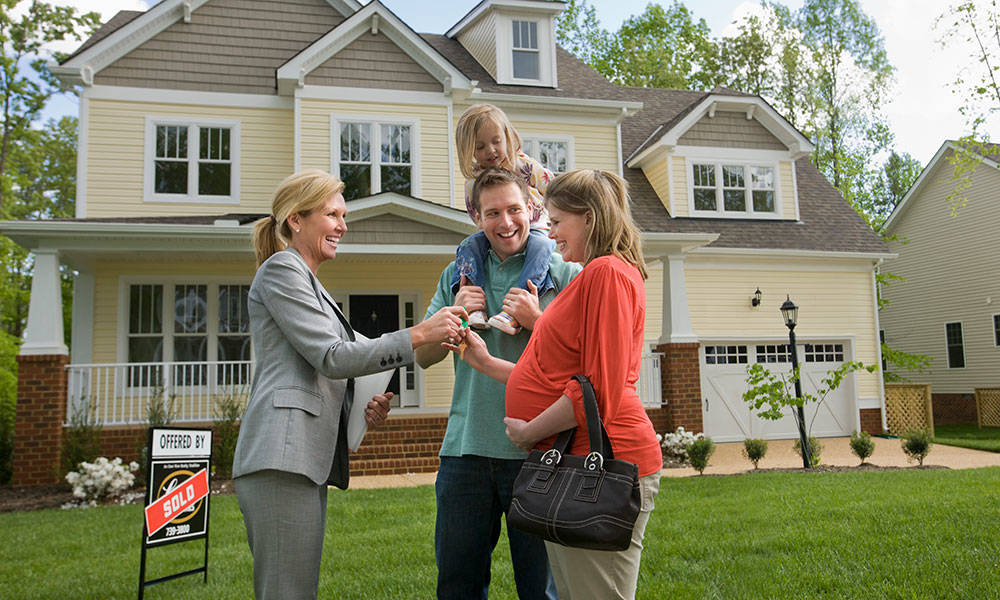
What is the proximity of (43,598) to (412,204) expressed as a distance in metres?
7.90

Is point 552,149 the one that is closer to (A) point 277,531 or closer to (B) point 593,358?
(B) point 593,358

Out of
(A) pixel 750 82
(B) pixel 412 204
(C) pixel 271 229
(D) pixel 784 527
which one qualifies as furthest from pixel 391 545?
(A) pixel 750 82

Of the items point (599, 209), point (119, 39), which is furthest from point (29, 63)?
point (599, 209)

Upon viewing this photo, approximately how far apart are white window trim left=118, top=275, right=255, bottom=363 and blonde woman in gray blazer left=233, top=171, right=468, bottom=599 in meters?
11.2

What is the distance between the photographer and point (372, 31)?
1376cm

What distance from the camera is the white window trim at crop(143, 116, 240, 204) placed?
13047 mm

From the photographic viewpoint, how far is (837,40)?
2702 centimetres

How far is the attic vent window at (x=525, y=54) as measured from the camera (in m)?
15.5

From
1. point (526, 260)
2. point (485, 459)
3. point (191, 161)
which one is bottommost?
point (485, 459)

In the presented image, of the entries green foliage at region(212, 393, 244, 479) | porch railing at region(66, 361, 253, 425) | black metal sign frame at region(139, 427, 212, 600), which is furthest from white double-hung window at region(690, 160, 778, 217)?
black metal sign frame at region(139, 427, 212, 600)

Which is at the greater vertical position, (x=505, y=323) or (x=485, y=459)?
(x=505, y=323)

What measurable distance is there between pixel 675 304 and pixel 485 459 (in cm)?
1111

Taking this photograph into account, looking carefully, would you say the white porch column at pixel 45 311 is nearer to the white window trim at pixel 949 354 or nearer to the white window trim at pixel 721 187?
the white window trim at pixel 721 187

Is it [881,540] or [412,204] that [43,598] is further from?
[412,204]
